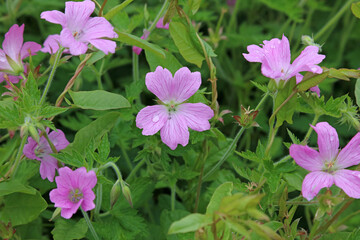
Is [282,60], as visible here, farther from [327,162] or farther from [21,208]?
[21,208]

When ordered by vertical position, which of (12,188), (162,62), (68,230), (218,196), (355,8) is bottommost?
(68,230)

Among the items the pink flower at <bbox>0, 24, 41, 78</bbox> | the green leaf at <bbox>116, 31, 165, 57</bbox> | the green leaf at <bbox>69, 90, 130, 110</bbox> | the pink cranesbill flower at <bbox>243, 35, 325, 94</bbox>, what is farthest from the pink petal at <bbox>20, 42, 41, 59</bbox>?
the pink cranesbill flower at <bbox>243, 35, 325, 94</bbox>

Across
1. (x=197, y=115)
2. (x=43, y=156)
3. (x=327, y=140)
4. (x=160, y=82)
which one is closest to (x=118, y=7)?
(x=160, y=82)

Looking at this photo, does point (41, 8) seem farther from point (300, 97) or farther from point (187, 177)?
point (300, 97)

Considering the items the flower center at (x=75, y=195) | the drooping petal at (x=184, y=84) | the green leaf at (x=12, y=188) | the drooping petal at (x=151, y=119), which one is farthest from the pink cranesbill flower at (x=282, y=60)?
the green leaf at (x=12, y=188)

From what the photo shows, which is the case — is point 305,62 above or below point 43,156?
above

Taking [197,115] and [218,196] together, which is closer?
[218,196]

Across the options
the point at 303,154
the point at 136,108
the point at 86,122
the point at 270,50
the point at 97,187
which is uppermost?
the point at 270,50

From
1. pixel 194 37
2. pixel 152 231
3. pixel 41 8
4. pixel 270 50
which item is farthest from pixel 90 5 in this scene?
pixel 41 8
